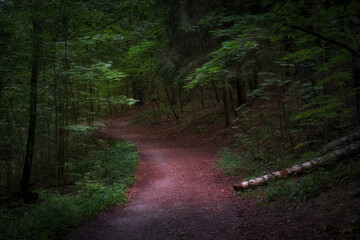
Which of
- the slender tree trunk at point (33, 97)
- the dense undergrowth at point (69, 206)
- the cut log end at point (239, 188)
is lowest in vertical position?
the cut log end at point (239, 188)

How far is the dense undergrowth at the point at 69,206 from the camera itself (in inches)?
188

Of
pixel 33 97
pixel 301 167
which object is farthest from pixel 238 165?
pixel 33 97

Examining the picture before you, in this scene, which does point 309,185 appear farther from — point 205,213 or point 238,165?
point 238,165

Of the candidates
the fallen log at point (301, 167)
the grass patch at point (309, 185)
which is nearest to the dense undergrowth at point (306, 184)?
the grass patch at point (309, 185)

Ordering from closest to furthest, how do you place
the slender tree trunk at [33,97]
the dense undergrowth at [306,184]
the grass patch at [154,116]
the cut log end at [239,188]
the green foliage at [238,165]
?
the dense undergrowth at [306,184] < the cut log end at [239,188] < the slender tree trunk at [33,97] < the green foliage at [238,165] < the grass patch at [154,116]

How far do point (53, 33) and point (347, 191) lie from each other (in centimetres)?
1019

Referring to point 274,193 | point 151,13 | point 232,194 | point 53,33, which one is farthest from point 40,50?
point 151,13

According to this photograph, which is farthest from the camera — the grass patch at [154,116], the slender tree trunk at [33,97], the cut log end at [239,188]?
the grass patch at [154,116]

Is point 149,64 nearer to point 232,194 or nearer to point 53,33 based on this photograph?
point 53,33

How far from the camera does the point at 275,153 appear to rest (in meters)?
8.41

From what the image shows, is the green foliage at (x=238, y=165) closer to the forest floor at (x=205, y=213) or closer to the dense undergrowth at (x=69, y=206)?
the forest floor at (x=205, y=213)

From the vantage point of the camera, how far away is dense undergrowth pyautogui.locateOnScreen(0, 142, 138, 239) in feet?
15.6

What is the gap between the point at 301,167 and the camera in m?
5.90

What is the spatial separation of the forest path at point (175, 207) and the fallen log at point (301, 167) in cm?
55
